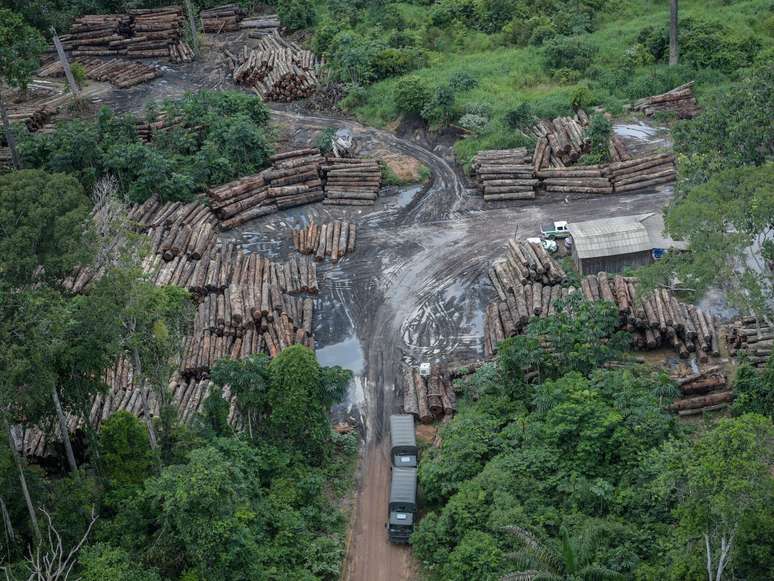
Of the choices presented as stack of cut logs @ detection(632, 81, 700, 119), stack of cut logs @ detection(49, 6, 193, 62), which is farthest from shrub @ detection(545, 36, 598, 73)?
stack of cut logs @ detection(49, 6, 193, 62)

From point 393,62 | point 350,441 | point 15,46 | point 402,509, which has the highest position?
point 393,62

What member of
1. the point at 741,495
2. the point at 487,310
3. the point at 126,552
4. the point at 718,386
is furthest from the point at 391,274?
the point at 741,495

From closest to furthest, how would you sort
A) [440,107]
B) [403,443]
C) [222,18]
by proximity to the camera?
[403,443], [440,107], [222,18]

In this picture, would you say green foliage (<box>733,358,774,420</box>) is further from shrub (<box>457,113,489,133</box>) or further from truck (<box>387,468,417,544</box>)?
shrub (<box>457,113,489,133</box>)

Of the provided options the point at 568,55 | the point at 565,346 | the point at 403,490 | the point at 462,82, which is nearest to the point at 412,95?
the point at 462,82

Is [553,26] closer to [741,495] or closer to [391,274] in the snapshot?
[391,274]

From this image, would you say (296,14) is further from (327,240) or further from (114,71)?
(327,240)
